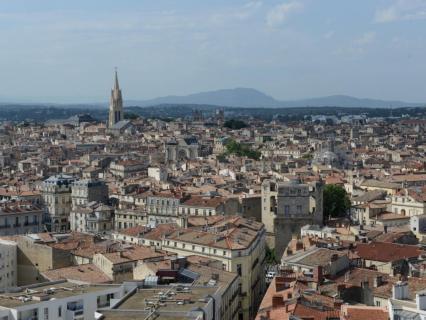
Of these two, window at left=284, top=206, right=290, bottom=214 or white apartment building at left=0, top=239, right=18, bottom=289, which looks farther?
window at left=284, top=206, right=290, bottom=214

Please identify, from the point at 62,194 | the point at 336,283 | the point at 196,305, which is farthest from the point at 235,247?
the point at 62,194

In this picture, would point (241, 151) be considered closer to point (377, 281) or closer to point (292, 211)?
point (292, 211)

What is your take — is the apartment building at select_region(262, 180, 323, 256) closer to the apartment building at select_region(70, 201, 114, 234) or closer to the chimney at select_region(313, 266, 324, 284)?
the apartment building at select_region(70, 201, 114, 234)

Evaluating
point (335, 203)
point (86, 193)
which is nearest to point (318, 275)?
point (335, 203)

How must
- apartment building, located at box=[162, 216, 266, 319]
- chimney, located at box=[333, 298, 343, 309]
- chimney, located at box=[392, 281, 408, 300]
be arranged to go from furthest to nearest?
apartment building, located at box=[162, 216, 266, 319] < chimney, located at box=[333, 298, 343, 309] < chimney, located at box=[392, 281, 408, 300]

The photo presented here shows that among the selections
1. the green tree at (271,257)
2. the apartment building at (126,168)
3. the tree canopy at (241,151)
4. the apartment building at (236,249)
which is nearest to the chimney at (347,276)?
A: the apartment building at (236,249)

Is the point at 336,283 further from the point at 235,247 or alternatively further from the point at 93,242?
the point at 93,242

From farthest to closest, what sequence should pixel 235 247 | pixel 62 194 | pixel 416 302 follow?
pixel 62 194
pixel 235 247
pixel 416 302

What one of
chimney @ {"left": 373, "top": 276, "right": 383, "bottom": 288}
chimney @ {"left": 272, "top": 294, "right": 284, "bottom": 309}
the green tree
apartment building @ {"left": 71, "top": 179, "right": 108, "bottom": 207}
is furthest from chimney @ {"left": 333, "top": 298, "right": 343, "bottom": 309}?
apartment building @ {"left": 71, "top": 179, "right": 108, "bottom": 207}
